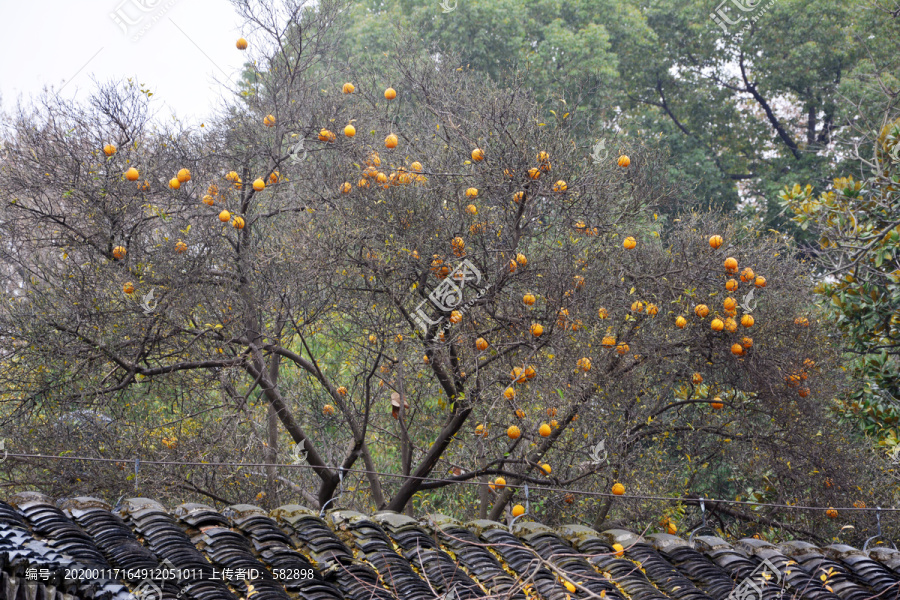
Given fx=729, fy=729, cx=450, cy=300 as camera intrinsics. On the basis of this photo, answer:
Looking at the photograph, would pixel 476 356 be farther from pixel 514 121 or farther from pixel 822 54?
pixel 822 54

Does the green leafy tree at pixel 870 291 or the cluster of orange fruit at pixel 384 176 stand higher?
the cluster of orange fruit at pixel 384 176

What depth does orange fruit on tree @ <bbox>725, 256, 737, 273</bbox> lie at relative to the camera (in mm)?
5188

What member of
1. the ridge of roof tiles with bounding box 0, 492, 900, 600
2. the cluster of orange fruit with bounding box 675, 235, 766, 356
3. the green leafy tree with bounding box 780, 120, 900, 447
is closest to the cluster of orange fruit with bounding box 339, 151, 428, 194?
the cluster of orange fruit with bounding box 675, 235, 766, 356

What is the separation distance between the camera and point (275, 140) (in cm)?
603

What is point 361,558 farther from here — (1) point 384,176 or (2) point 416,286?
(1) point 384,176

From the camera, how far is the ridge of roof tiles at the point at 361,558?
2707 mm

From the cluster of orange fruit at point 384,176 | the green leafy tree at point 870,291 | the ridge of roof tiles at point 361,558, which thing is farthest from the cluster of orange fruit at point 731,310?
the cluster of orange fruit at point 384,176

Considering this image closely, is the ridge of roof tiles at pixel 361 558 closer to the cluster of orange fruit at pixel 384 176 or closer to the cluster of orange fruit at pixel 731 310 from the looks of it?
the cluster of orange fruit at pixel 731 310

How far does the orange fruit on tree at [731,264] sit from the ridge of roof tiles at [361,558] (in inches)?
77.0

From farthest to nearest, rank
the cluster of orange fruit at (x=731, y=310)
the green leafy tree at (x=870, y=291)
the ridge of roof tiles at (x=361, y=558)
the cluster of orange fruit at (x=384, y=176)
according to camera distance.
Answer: the cluster of orange fruit at (x=384, y=176)
the cluster of orange fruit at (x=731, y=310)
the green leafy tree at (x=870, y=291)
the ridge of roof tiles at (x=361, y=558)

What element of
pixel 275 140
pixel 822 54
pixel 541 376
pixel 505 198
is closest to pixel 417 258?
pixel 505 198

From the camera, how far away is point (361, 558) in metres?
3.33

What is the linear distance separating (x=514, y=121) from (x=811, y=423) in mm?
3464

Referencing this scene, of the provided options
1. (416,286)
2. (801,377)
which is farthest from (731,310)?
(416,286)
